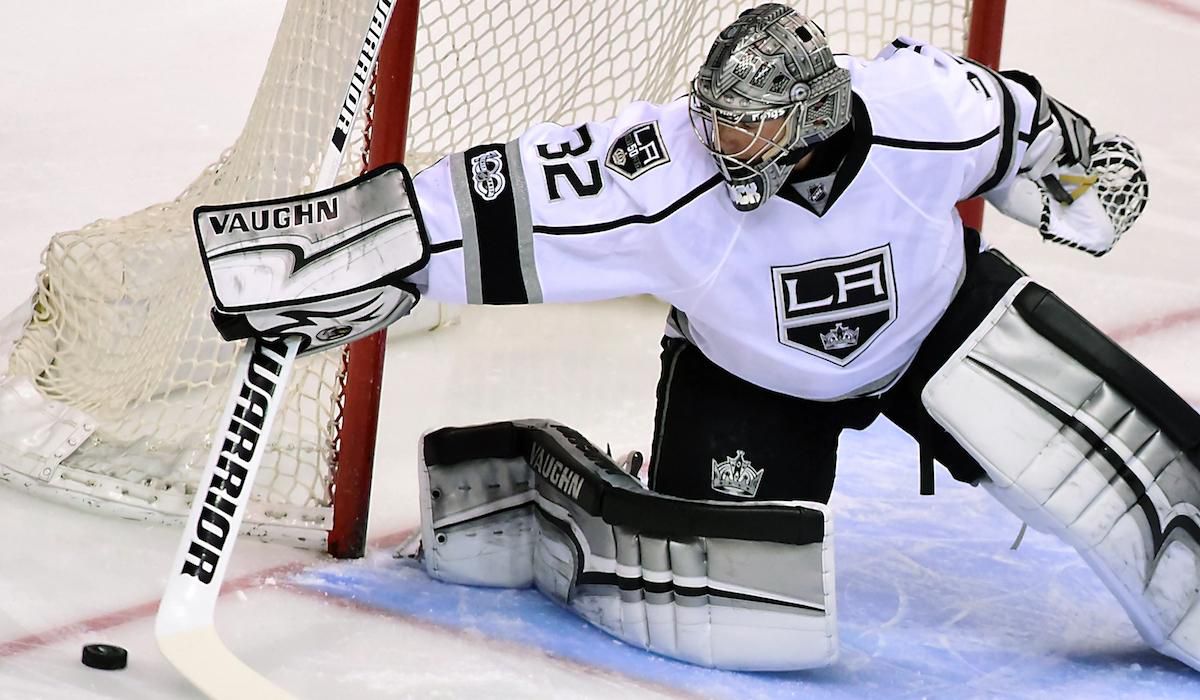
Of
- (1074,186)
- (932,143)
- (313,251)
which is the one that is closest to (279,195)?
(313,251)

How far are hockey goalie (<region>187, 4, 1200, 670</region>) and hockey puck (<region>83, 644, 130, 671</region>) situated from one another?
0.44 m

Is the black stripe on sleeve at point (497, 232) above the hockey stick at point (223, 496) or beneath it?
above

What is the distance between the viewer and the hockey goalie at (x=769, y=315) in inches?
87.4

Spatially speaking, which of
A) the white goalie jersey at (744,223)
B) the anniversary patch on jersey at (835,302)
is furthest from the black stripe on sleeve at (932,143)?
the anniversary patch on jersey at (835,302)

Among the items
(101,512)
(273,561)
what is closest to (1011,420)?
(273,561)

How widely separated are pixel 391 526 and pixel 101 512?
1.44ft

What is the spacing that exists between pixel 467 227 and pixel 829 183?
45cm

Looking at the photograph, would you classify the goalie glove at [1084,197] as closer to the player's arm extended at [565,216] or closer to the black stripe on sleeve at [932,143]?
the black stripe on sleeve at [932,143]

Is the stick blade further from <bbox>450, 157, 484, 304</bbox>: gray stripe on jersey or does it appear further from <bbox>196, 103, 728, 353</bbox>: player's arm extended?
<bbox>450, 157, 484, 304</bbox>: gray stripe on jersey

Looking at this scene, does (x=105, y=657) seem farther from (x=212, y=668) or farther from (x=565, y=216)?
(x=565, y=216)

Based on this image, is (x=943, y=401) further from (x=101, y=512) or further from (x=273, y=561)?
(x=101, y=512)

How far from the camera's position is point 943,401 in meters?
2.45

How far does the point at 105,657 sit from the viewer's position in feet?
7.60

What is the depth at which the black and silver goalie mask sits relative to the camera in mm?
2152
